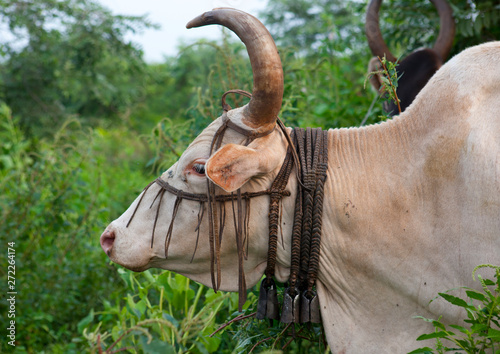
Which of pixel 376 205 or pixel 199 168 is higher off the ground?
pixel 199 168

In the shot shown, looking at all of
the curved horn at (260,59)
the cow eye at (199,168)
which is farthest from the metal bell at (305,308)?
the curved horn at (260,59)

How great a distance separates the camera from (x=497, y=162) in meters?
2.40

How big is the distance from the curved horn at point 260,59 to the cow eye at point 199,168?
38 cm

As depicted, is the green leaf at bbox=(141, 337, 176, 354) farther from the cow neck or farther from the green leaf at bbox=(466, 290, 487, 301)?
the green leaf at bbox=(466, 290, 487, 301)

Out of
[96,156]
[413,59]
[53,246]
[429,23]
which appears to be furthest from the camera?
[96,156]

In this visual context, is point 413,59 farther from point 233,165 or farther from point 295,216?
point 233,165

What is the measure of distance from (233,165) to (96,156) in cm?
425

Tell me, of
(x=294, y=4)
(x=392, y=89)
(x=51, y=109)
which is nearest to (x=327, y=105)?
(x=392, y=89)

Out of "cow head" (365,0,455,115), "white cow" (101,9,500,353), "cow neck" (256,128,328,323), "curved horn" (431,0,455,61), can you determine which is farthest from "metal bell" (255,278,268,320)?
"curved horn" (431,0,455,61)

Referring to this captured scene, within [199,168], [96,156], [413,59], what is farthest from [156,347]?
[96,156]

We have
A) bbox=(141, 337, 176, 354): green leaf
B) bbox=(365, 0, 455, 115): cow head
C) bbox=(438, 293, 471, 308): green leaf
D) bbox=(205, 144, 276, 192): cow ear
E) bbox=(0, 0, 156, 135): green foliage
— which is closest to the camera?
bbox=(141, 337, 176, 354): green leaf

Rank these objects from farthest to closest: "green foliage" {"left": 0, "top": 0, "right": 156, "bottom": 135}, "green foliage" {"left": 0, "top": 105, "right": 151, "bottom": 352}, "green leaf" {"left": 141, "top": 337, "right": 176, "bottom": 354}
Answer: "green foliage" {"left": 0, "top": 0, "right": 156, "bottom": 135} → "green foliage" {"left": 0, "top": 105, "right": 151, "bottom": 352} → "green leaf" {"left": 141, "top": 337, "right": 176, "bottom": 354}

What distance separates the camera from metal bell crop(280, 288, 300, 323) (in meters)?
2.62

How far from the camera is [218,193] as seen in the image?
2.61 m
